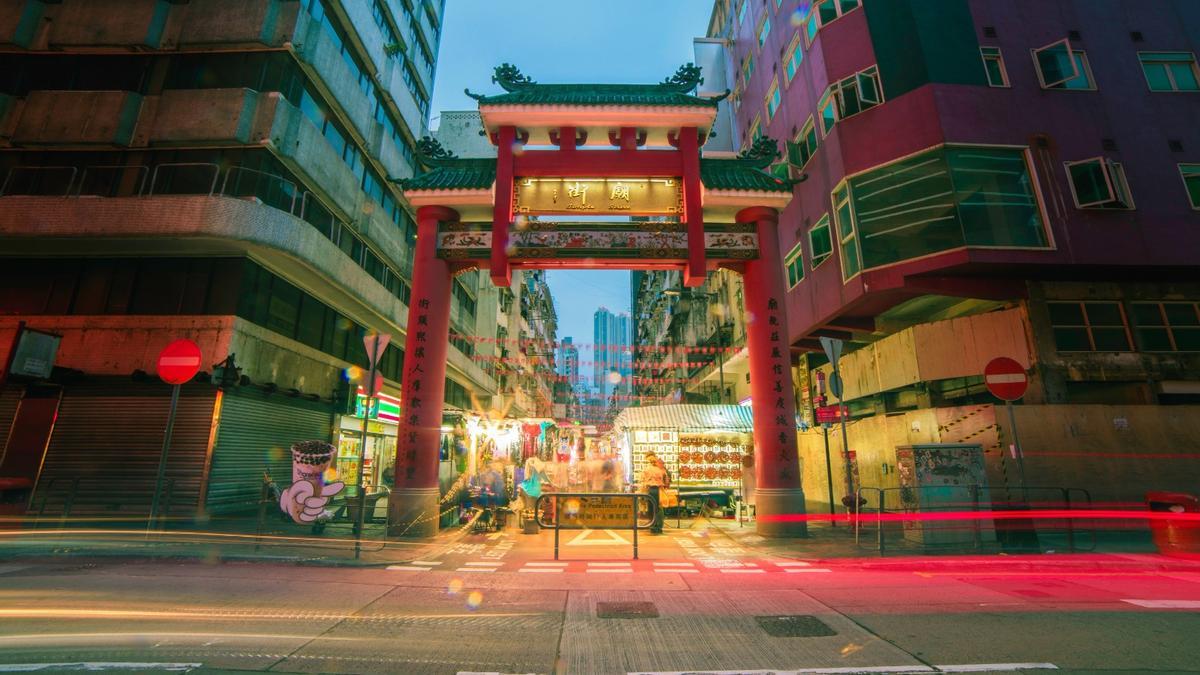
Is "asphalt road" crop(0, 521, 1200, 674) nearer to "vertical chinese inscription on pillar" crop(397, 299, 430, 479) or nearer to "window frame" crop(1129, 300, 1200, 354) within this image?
"vertical chinese inscription on pillar" crop(397, 299, 430, 479)

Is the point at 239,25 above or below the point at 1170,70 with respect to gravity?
above

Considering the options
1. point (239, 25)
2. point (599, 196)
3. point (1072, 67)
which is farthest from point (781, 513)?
point (239, 25)

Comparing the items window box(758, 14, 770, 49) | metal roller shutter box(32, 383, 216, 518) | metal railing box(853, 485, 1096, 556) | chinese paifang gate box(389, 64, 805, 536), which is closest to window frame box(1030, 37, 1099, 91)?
chinese paifang gate box(389, 64, 805, 536)

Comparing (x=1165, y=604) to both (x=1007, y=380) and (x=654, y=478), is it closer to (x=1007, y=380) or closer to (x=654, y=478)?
(x=1007, y=380)

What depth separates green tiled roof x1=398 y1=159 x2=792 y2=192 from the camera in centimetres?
1275

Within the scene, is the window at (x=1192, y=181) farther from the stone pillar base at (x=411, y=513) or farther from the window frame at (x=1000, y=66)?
the stone pillar base at (x=411, y=513)

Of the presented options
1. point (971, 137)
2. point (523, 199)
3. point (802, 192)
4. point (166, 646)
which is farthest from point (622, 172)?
point (166, 646)

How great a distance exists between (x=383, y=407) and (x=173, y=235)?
9.77 meters

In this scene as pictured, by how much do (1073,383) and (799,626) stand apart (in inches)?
517

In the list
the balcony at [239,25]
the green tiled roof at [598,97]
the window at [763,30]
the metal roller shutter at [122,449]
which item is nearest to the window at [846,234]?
the green tiled roof at [598,97]

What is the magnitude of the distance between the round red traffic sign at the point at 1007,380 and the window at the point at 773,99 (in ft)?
51.2

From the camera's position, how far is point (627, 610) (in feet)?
18.7

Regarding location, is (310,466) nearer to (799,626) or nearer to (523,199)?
(523,199)

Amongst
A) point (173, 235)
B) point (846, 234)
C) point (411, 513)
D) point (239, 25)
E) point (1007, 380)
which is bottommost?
point (411, 513)
